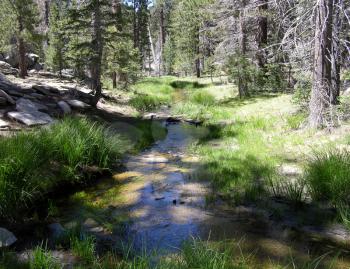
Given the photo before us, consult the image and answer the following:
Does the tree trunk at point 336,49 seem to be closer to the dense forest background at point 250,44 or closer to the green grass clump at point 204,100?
the dense forest background at point 250,44

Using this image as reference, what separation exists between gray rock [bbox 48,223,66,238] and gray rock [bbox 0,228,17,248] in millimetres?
508

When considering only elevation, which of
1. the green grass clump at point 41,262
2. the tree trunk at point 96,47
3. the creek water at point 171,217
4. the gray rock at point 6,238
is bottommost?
the creek water at point 171,217

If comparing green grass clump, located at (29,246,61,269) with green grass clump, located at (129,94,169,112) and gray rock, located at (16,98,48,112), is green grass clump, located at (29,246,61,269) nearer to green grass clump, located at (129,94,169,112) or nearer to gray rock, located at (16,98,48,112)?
gray rock, located at (16,98,48,112)

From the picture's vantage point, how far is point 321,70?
887 centimetres

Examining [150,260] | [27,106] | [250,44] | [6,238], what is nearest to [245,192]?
[150,260]

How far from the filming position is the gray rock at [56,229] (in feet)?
16.3

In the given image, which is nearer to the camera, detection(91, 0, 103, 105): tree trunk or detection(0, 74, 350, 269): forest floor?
detection(0, 74, 350, 269): forest floor

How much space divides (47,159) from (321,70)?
21.6 feet

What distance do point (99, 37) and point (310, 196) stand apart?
10.5m

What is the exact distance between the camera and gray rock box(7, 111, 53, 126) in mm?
9805

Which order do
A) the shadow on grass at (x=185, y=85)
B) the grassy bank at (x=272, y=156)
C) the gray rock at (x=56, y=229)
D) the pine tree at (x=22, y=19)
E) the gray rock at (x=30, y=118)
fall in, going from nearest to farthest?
the gray rock at (x=56, y=229) → the grassy bank at (x=272, y=156) → the gray rock at (x=30, y=118) → the pine tree at (x=22, y=19) → the shadow on grass at (x=185, y=85)

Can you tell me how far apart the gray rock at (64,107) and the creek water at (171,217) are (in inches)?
187

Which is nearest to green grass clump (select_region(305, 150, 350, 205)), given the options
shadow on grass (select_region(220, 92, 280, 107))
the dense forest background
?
the dense forest background

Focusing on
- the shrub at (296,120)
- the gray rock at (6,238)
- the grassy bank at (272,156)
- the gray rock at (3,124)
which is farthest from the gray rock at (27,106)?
the shrub at (296,120)
